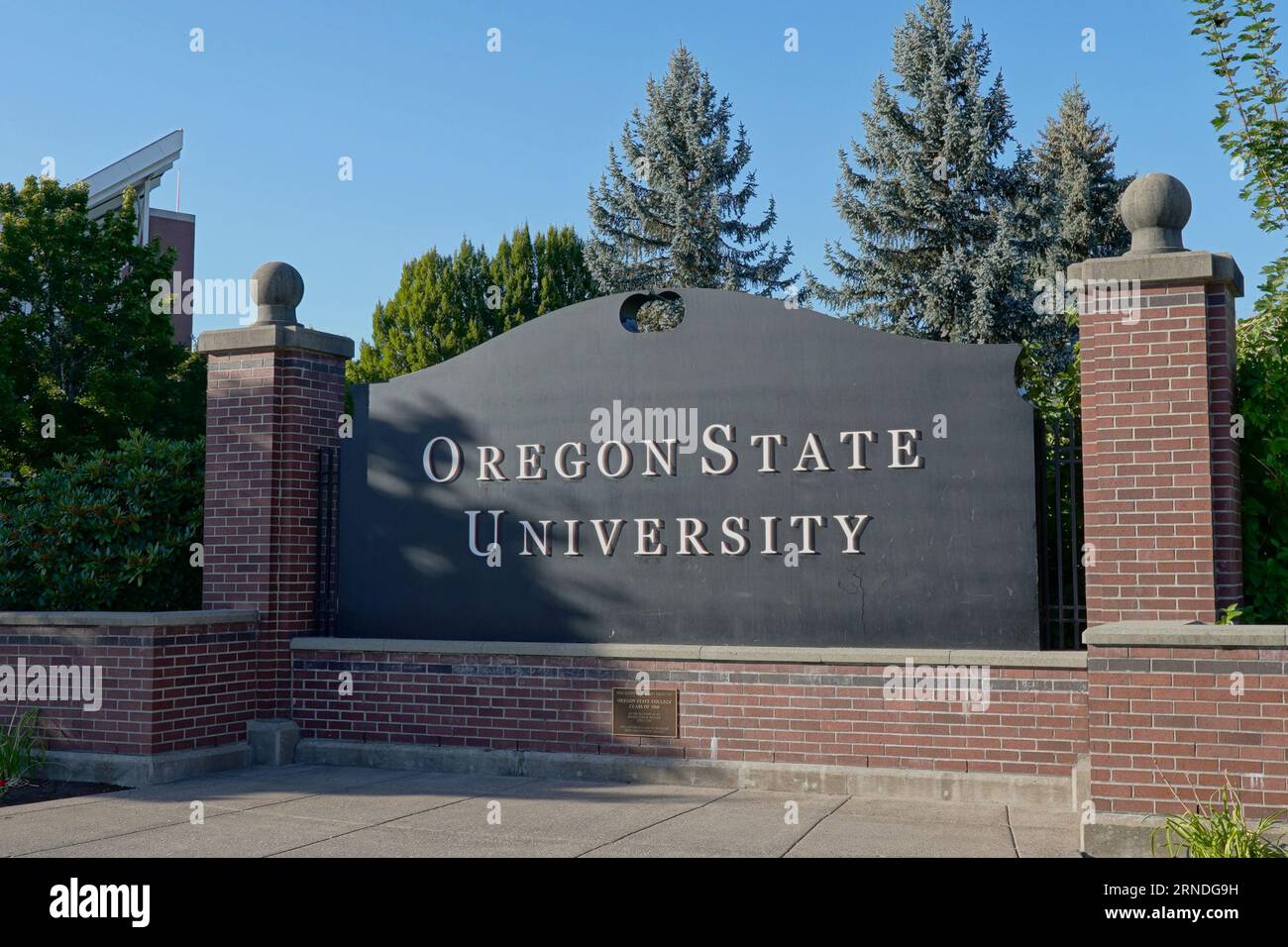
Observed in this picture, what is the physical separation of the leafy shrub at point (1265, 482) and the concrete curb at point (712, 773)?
172 cm

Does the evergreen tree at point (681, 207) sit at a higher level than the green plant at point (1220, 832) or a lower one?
higher

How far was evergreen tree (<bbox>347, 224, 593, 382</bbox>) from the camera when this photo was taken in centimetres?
4278

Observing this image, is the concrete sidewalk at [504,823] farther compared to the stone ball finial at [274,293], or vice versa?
the stone ball finial at [274,293]

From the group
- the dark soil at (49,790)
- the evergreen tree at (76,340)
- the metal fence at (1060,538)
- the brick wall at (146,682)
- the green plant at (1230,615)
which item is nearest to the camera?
the green plant at (1230,615)

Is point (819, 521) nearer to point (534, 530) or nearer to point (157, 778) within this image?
point (534, 530)

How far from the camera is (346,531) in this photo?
10.4m

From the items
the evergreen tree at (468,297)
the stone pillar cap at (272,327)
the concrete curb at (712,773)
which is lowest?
the concrete curb at (712,773)

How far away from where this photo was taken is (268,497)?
1020cm

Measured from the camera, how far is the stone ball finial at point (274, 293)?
10539 millimetres

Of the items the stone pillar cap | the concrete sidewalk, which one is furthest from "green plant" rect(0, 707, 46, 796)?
the stone pillar cap

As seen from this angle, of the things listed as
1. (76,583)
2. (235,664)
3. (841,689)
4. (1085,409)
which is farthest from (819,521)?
(76,583)

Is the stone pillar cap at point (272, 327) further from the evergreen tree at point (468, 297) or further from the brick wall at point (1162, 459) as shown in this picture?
the evergreen tree at point (468, 297)

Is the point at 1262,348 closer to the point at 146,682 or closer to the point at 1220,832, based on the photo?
the point at 1220,832

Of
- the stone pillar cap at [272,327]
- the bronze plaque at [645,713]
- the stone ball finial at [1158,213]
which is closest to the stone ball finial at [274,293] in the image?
the stone pillar cap at [272,327]
